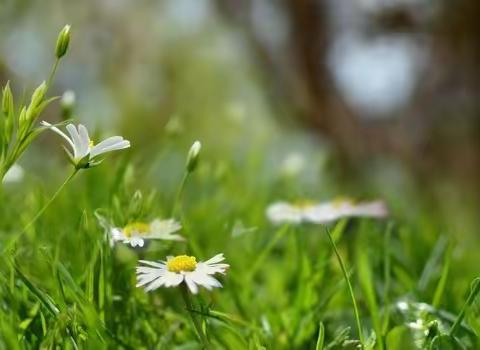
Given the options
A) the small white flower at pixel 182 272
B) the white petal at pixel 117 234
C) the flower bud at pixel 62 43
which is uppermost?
the flower bud at pixel 62 43

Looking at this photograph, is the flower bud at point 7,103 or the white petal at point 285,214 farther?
the white petal at point 285,214

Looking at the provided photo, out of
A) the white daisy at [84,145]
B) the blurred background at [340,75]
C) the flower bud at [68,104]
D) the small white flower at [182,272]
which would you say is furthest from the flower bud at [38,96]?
the blurred background at [340,75]

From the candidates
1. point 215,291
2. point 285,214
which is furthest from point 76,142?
point 285,214

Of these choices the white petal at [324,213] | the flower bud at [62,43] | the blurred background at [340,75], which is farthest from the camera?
the blurred background at [340,75]

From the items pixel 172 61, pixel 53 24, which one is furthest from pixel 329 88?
pixel 172 61

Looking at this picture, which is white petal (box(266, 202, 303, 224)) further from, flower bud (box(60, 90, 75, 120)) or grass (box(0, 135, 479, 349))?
flower bud (box(60, 90, 75, 120))

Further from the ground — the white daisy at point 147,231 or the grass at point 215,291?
the white daisy at point 147,231

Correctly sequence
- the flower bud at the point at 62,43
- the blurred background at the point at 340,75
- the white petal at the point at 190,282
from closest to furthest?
the white petal at the point at 190,282
the flower bud at the point at 62,43
the blurred background at the point at 340,75

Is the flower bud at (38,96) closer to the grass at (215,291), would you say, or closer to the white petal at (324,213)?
the grass at (215,291)

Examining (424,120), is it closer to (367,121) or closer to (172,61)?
(367,121)
